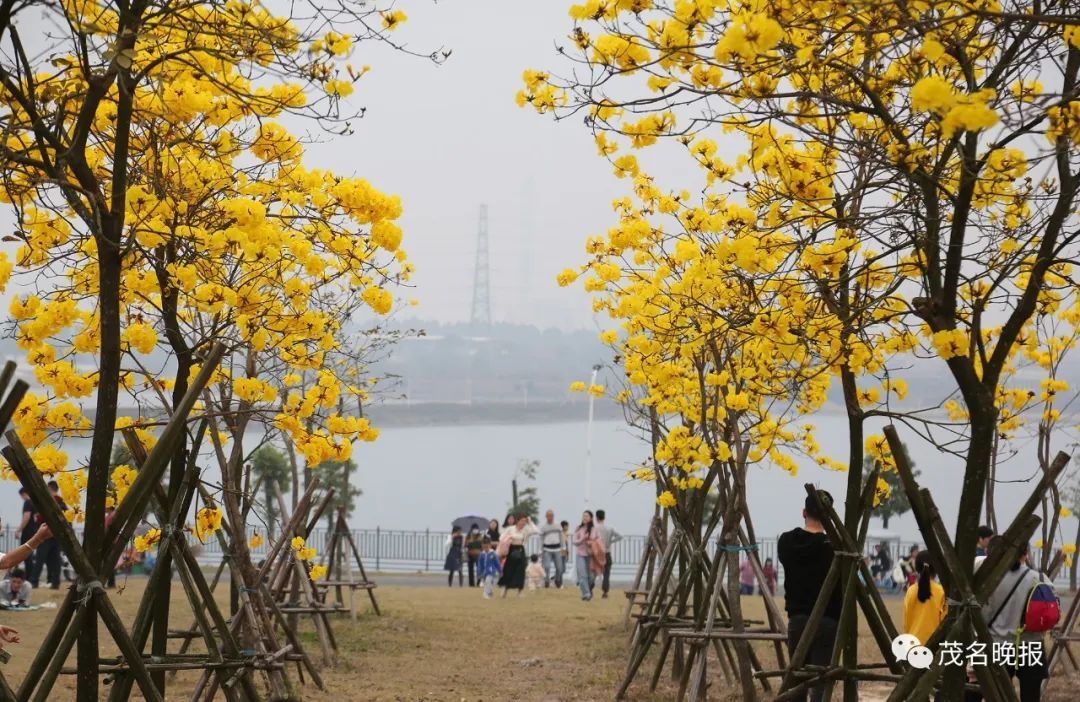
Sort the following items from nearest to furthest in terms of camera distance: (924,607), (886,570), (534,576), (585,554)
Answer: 1. (924,607)
2. (585,554)
3. (534,576)
4. (886,570)

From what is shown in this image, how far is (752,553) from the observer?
11312 millimetres

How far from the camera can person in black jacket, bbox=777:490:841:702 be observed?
8.92 m

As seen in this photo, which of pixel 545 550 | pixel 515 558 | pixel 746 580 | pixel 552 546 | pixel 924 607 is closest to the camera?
pixel 924 607

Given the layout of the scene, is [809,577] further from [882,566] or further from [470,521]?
[470,521]

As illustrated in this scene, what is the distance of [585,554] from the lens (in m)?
23.1

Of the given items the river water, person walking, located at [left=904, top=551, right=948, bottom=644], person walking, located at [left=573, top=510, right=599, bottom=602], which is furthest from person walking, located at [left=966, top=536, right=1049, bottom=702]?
the river water

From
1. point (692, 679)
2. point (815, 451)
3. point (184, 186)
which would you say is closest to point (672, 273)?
point (815, 451)

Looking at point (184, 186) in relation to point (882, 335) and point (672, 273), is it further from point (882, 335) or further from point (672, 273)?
point (672, 273)

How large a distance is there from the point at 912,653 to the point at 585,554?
16.4 metres

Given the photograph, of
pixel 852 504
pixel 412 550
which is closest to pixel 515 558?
pixel 412 550

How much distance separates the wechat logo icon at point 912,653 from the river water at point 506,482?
155 feet

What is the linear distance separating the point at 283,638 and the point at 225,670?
8.15 meters

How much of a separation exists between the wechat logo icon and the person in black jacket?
1.05 metres

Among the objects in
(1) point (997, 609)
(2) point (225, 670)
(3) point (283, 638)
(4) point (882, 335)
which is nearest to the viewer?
(2) point (225, 670)
